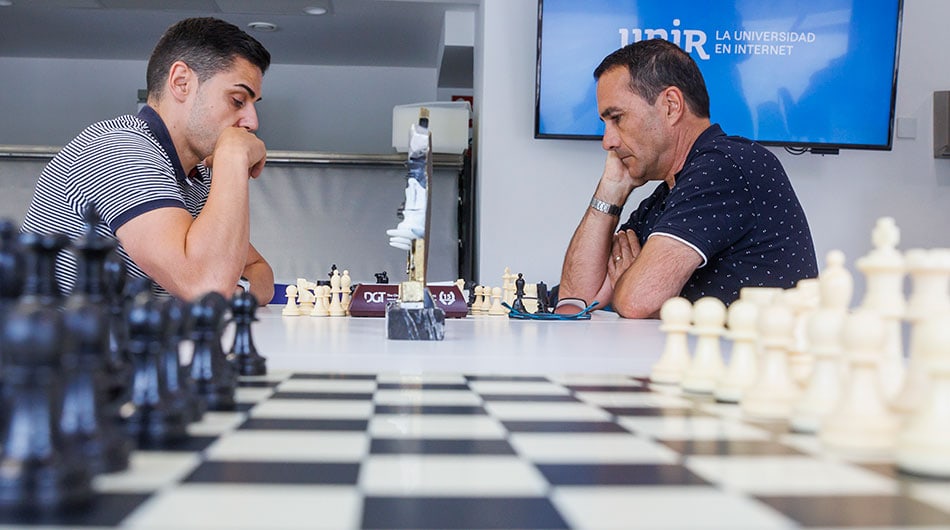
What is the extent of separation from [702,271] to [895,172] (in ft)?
7.16

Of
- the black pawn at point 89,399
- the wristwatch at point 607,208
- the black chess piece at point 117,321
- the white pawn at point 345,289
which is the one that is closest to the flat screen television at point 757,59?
the wristwatch at point 607,208

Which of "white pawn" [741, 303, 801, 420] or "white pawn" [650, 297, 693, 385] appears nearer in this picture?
"white pawn" [741, 303, 801, 420]

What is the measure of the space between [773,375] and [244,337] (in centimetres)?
63

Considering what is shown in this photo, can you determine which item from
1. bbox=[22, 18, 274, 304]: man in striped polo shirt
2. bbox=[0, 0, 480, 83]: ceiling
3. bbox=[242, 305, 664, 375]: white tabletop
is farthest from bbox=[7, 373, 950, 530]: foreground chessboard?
bbox=[0, 0, 480, 83]: ceiling

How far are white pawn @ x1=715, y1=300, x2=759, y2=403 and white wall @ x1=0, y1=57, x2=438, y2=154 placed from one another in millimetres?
5788

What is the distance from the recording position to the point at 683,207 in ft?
7.56

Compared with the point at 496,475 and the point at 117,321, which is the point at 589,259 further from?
the point at 496,475

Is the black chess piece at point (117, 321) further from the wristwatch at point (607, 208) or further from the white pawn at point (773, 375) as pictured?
the wristwatch at point (607, 208)

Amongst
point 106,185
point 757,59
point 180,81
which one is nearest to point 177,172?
point 180,81

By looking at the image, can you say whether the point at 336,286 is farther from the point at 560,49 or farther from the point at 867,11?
the point at 867,11

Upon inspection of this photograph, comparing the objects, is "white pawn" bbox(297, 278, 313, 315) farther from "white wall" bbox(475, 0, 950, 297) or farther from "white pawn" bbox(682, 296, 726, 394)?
"white wall" bbox(475, 0, 950, 297)

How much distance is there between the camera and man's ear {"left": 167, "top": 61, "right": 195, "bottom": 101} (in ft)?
7.79

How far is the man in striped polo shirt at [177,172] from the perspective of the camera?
1935mm

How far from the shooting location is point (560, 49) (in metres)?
3.81
